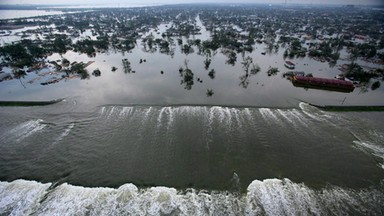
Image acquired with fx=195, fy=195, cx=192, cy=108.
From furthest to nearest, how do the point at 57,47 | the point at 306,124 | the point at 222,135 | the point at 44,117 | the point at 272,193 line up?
the point at 57,47 → the point at 44,117 → the point at 306,124 → the point at 222,135 → the point at 272,193

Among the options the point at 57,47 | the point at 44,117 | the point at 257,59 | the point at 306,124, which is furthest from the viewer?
the point at 57,47

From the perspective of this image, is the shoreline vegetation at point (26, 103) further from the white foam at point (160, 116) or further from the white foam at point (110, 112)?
the white foam at point (160, 116)

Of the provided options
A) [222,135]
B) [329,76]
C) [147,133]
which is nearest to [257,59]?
[329,76]

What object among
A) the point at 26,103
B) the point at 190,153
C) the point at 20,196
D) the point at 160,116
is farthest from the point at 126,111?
the point at 26,103

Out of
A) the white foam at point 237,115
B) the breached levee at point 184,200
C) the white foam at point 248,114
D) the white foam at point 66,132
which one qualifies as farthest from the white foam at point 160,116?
the white foam at point 248,114

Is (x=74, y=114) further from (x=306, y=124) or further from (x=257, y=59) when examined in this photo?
(x=257, y=59)

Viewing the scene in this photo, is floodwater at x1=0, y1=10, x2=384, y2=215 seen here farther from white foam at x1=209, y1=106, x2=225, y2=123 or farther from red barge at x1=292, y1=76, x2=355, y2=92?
red barge at x1=292, y1=76, x2=355, y2=92
